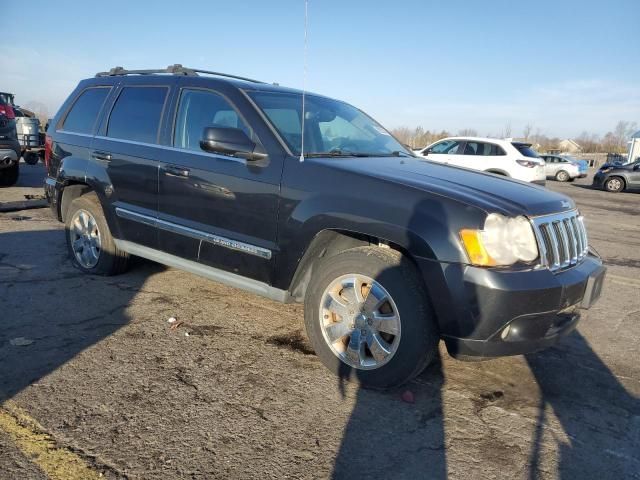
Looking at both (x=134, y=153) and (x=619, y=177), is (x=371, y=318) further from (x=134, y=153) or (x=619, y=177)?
(x=619, y=177)

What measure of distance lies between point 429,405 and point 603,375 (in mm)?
1435

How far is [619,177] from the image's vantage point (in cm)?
2100

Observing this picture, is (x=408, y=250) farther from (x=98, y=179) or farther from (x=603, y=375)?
(x=98, y=179)

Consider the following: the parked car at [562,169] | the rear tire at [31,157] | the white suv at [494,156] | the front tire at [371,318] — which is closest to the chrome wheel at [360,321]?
the front tire at [371,318]

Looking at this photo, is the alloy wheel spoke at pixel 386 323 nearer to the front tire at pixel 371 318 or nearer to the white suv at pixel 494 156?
the front tire at pixel 371 318

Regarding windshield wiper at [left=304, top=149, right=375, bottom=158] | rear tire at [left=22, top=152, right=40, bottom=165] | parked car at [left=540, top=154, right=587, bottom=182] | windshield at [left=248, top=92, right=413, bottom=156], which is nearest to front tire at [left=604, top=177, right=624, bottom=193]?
parked car at [left=540, top=154, right=587, bottom=182]

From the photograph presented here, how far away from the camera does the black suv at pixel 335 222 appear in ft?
9.15

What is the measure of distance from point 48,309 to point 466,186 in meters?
3.46

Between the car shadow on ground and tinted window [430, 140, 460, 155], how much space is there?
1196 cm

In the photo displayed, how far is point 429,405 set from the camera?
300cm

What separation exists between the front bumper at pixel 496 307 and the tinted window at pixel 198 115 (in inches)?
79.9

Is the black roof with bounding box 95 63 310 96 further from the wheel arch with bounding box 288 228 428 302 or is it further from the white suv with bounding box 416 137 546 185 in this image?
the white suv with bounding box 416 137 546 185

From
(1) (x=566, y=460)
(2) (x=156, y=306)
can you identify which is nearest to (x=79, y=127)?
→ (2) (x=156, y=306)

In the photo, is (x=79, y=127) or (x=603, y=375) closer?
(x=603, y=375)
